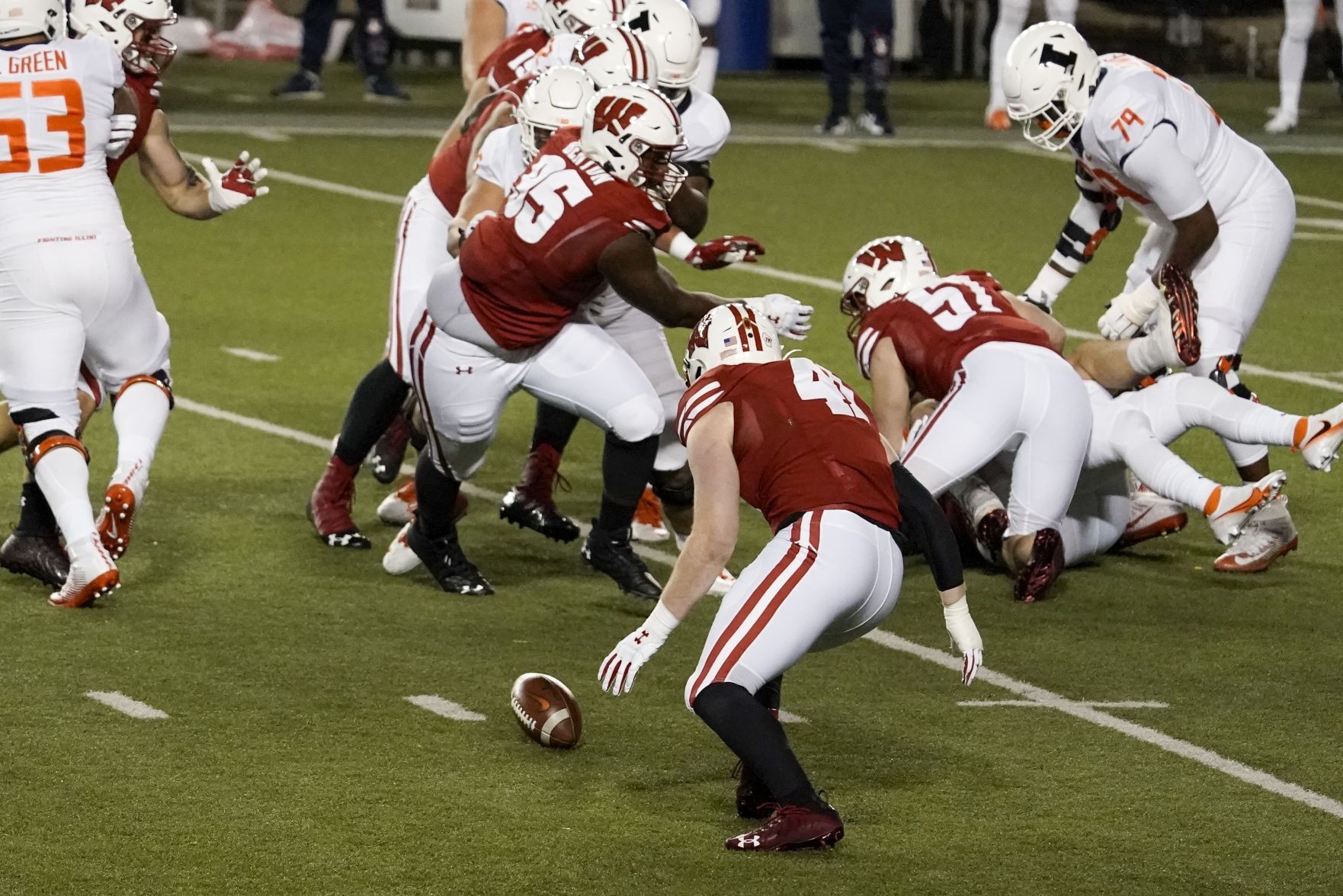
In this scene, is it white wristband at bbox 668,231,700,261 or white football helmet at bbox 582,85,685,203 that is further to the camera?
white wristband at bbox 668,231,700,261

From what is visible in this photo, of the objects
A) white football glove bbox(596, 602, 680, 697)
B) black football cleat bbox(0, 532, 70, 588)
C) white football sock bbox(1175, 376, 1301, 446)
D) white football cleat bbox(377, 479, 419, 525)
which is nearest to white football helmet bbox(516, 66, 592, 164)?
white football cleat bbox(377, 479, 419, 525)

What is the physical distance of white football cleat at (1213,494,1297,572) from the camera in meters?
6.57

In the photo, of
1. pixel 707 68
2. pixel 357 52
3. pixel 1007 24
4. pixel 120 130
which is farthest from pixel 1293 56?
pixel 120 130

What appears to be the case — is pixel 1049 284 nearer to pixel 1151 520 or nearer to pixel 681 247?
pixel 1151 520

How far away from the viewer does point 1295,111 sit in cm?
1484

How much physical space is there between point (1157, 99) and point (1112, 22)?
1165cm

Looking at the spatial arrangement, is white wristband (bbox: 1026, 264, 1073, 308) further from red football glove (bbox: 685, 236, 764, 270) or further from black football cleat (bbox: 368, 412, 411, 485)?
black football cleat (bbox: 368, 412, 411, 485)

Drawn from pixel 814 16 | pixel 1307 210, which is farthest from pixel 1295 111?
pixel 814 16

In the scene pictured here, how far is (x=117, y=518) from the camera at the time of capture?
5.93 meters

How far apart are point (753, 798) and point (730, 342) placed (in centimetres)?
90

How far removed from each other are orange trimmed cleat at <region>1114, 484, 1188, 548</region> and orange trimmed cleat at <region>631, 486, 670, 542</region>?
4.46ft

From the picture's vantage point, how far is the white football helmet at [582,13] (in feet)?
23.3

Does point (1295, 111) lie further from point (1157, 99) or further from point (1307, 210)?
point (1157, 99)

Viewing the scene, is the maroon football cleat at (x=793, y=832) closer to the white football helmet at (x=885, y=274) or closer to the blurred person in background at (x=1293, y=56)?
the white football helmet at (x=885, y=274)
